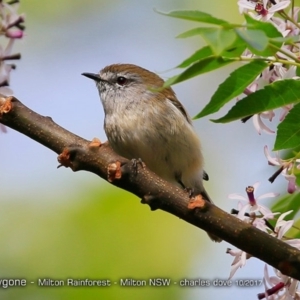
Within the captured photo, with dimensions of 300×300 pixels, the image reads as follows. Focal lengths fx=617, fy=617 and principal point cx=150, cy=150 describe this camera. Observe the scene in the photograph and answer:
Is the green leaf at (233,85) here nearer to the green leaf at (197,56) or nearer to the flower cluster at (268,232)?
the green leaf at (197,56)

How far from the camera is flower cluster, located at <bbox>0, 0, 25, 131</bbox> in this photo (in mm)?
1838

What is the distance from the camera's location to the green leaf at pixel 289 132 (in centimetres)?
190

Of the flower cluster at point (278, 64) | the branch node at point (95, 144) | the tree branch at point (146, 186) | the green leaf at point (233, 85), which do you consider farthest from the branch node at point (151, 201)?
the flower cluster at point (278, 64)

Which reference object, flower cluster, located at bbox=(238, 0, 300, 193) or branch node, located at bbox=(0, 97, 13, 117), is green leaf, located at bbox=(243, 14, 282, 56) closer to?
flower cluster, located at bbox=(238, 0, 300, 193)

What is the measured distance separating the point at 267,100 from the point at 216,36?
0.43m

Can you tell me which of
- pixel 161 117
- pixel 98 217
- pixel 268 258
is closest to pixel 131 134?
pixel 161 117

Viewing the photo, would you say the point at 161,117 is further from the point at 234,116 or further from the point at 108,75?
the point at 234,116

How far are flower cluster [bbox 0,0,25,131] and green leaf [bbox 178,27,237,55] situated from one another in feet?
1.95

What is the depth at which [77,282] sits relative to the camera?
4246 mm

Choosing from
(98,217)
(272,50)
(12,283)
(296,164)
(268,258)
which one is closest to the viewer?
(272,50)

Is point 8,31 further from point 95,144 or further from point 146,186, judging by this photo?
point 146,186

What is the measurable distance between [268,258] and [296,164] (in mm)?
516

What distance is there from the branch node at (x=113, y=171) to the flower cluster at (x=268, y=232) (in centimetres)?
61

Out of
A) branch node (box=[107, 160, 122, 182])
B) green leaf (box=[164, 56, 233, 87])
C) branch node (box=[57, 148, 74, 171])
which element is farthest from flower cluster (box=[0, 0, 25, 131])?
green leaf (box=[164, 56, 233, 87])
